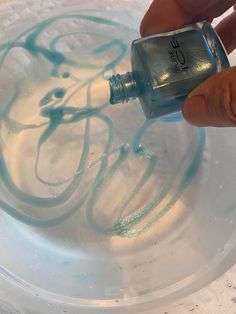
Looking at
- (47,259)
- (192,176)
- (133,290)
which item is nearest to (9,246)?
(47,259)

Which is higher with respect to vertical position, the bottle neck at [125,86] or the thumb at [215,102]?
the bottle neck at [125,86]

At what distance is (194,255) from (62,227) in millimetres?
179

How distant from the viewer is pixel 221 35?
1.88 ft

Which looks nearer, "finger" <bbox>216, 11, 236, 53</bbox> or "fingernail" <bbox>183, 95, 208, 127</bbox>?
"fingernail" <bbox>183, 95, 208, 127</bbox>

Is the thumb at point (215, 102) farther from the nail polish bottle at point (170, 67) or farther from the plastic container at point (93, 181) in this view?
→ the plastic container at point (93, 181)

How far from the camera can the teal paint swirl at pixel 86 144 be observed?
59cm

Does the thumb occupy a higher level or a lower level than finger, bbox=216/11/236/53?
lower

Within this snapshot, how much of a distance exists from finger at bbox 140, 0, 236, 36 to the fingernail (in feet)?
0.51

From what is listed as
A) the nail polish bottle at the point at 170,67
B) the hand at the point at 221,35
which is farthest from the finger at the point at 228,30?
the nail polish bottle at the point at 170,67

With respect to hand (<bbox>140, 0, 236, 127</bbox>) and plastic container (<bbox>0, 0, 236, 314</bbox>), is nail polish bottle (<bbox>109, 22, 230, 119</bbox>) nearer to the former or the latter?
hand (<bbox>140, 0, 236, 127</bbox>)

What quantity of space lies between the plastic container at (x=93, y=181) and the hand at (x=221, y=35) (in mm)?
147

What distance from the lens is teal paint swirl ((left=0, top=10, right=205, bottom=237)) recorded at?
59 cm

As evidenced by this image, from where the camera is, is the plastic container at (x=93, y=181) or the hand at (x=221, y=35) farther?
the plastic container at (x=93, y=181)

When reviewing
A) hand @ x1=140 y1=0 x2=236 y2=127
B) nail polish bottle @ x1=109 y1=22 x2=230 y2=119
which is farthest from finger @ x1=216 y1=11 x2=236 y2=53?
nail polish bottle @ x1=109 y1=22 x2=230 y2=119
